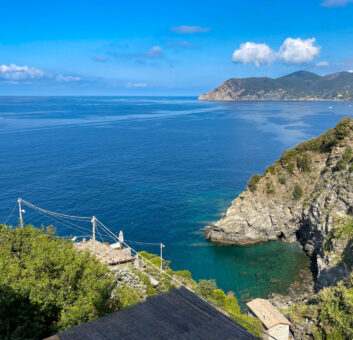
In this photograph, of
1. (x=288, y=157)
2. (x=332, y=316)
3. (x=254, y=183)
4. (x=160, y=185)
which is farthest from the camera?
(x=160, y=185)

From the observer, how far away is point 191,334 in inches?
439

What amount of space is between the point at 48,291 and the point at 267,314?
22.2 meters

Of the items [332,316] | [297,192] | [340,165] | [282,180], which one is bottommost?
[332,316]

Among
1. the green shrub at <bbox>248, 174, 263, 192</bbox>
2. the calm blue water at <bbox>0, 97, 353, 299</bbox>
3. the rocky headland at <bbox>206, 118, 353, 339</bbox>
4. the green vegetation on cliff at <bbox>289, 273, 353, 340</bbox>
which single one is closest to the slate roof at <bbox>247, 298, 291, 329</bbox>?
the green vegetation on cliff at <bbox>289, 273, 353, 340</bbox>

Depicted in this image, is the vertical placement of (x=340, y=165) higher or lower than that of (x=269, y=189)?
higher

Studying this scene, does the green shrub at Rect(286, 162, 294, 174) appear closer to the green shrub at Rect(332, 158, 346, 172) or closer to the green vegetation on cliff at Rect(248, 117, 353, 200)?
the green vegetation on cliff at Rect(248, 117, 353, 200)

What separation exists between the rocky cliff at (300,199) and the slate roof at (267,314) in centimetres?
1639

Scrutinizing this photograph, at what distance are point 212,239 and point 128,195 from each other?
892 inches

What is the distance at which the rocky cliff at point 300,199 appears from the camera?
1688 inches

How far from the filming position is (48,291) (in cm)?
1611

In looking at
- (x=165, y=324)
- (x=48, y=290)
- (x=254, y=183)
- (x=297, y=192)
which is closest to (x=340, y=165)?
(x=297, y=192)

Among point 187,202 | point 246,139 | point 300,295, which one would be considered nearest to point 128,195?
point 187,202

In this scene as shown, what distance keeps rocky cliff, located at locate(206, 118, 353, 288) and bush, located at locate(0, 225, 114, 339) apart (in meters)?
34.3

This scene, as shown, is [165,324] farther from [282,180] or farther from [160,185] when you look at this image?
[160,185]
